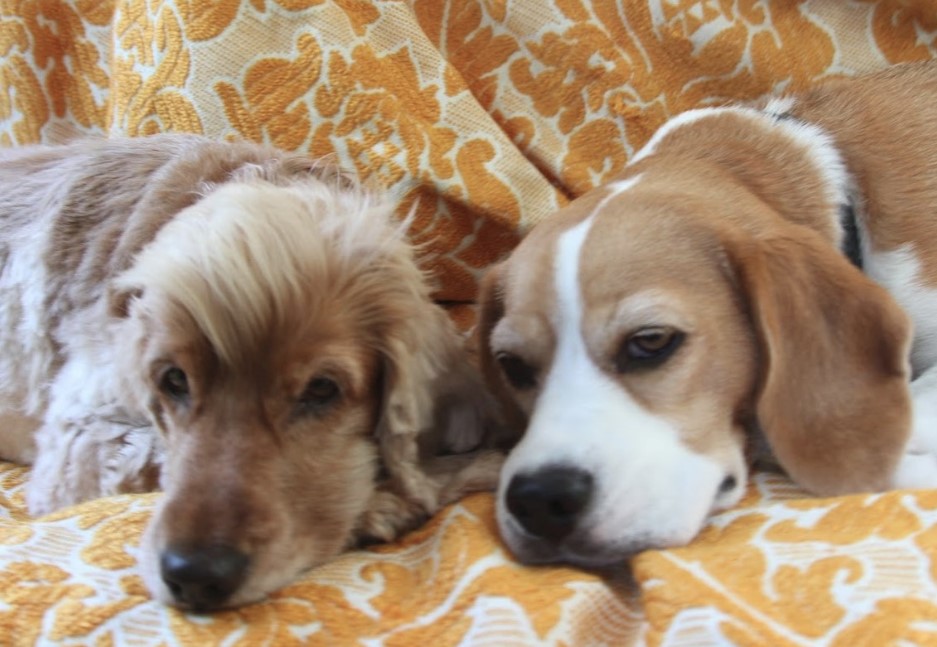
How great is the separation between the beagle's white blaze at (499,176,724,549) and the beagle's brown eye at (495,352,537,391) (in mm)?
95

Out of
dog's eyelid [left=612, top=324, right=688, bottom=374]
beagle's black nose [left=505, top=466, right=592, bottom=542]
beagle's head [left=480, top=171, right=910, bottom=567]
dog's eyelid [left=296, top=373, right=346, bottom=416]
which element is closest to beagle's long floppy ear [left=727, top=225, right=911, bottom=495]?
beagle's head [left=480, top=171, right=910, bottom=567]

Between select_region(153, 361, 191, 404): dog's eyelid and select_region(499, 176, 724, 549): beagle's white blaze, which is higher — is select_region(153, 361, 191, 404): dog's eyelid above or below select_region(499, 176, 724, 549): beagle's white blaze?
above

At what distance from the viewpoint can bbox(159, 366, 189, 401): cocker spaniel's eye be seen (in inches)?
58.6

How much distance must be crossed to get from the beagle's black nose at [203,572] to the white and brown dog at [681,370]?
0.40m

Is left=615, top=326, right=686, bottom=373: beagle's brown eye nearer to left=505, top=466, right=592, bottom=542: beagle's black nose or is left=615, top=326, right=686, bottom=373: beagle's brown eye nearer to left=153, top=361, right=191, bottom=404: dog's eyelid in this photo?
left=505, top=466, right=592, bottom=542: beagle's black nose

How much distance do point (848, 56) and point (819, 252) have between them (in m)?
1.11

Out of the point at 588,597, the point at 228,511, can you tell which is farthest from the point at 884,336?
the point at 228,511

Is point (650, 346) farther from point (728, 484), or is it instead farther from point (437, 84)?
point (437, 84)

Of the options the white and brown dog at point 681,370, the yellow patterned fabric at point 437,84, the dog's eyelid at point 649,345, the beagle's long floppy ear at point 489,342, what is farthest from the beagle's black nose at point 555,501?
the beagle's long floppy ear at point 489,342

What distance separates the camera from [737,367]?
5.06 ft

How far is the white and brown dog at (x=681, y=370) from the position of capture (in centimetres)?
139

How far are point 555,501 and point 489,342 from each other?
1.63 feet

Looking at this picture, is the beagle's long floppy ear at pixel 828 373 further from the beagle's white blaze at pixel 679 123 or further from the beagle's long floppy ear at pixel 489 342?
the beagle's white blaze at pixel 679 123

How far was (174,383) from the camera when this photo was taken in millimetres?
1509
